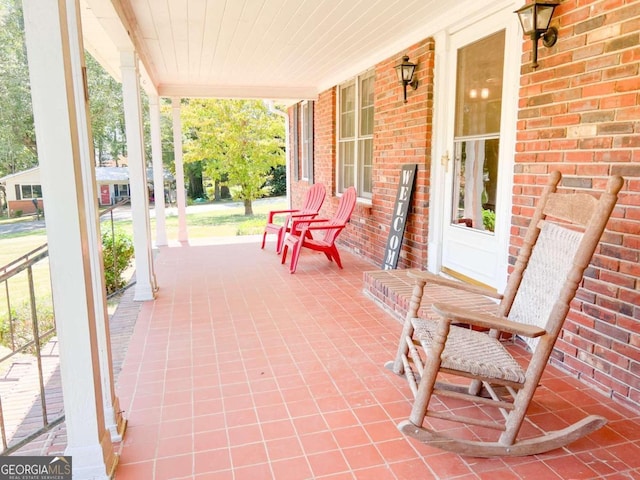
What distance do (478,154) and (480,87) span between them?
51 cm

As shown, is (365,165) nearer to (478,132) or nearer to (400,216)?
(400,216)

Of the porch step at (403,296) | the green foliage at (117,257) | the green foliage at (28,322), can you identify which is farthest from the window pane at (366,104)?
the green foliage at (28,322)

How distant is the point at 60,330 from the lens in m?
1.58

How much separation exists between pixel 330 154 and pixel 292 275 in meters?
2.52

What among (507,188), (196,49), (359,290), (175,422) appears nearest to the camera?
(175,422)

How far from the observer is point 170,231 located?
11.3 m

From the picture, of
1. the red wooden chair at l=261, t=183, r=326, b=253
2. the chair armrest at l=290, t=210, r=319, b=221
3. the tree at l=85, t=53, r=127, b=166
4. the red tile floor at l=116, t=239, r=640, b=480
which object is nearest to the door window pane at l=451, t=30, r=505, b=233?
the red tile floor at l=116, t=239, r=640, b=480

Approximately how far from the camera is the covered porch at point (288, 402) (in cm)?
178

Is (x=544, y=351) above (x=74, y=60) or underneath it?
underneath

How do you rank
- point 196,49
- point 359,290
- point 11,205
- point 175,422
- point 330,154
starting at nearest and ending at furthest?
point 11,205
point 175,422
point 359,290
point 196,49
point 330,154

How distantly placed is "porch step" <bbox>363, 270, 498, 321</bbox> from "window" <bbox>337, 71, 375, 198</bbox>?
1968mm

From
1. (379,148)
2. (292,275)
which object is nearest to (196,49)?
(379,148)

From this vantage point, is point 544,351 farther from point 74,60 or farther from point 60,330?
point 74,60

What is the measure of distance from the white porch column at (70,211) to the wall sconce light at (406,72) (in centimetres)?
306
